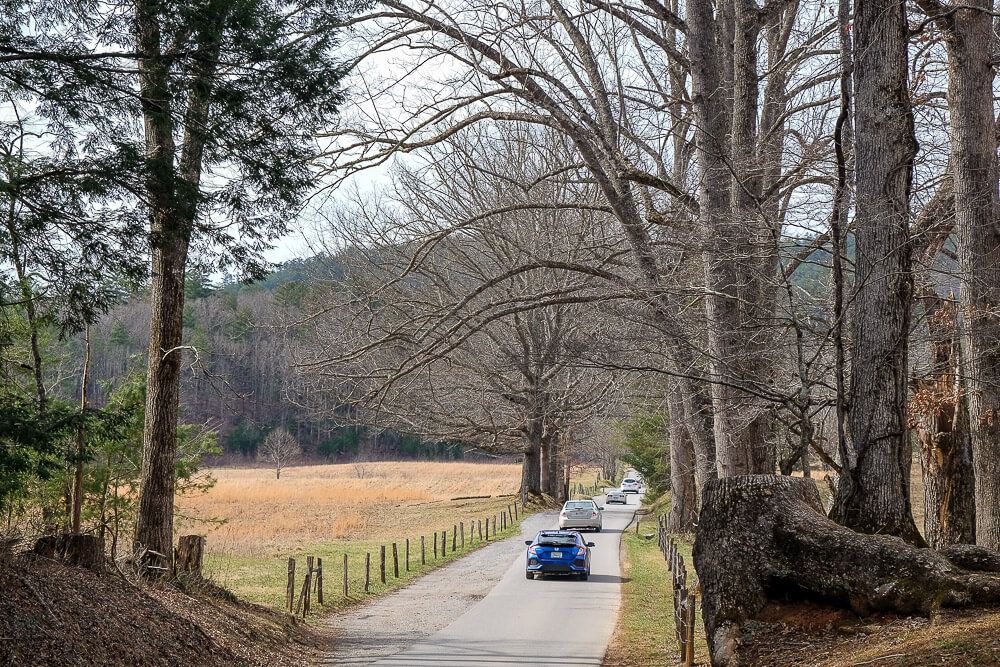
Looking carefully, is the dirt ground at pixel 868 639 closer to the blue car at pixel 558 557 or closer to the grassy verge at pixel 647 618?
the grassy verge at pixel 647 618

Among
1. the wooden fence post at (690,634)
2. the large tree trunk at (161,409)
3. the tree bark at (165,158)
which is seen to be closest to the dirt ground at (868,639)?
the wooden fence post at (690,634)

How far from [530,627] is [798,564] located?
29.2ft

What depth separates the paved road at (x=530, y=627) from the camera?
41.5 feet

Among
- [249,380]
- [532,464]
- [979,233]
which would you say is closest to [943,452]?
[979,233]

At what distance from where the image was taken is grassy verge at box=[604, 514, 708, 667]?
12.6m

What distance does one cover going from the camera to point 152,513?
12977 mm

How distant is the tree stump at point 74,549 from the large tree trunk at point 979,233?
35.8ft

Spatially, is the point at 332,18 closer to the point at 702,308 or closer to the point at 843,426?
the point at 843,426

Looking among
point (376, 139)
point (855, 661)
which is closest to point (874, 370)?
point (855, 661)

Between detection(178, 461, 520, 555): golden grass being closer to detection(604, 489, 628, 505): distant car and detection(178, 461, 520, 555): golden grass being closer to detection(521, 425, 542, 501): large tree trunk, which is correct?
detection(521, 425, 542, 501): large tree trunk

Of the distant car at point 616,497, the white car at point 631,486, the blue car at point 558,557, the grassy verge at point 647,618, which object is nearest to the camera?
the grassy verge at point 647,618

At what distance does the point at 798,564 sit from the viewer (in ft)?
23.9

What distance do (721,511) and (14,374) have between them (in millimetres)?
15583

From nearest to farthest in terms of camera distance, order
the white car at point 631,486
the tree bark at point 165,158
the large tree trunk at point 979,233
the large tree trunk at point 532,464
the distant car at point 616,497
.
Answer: the tree bark at point 165,158 < the large tree trunk at point 979,233 < the large tree trunk at point 532,464 < the distant car at point 616,497 < the white car at point 631,486
